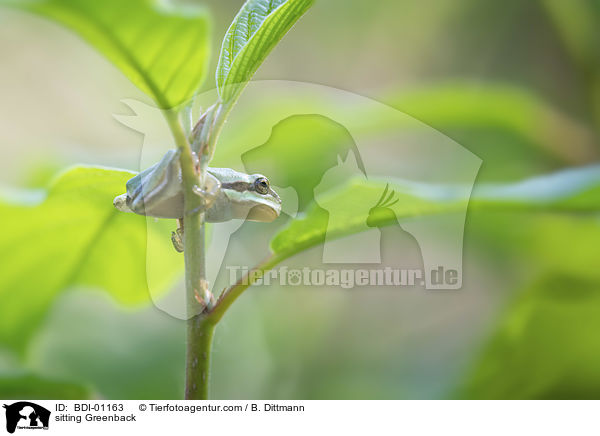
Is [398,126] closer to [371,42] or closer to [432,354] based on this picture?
[432,354]

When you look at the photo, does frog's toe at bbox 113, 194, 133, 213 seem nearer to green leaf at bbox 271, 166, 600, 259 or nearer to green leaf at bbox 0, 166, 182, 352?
→ green leaf at bbox 0, 166, 182, 352

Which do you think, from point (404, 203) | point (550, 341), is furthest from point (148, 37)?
point (550, 341)

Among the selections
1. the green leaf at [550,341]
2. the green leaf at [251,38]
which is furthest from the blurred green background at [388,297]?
the green leaf at [251,38]

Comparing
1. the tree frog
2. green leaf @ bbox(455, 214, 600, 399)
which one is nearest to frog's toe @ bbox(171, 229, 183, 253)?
the tree frog
